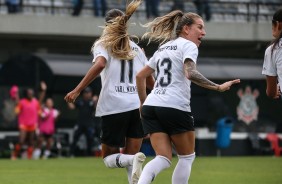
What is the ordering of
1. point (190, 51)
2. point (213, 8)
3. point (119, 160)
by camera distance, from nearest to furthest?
point (190, 51)
point (119, 160)
point (213, 8)

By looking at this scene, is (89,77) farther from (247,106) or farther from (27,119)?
(247,106)

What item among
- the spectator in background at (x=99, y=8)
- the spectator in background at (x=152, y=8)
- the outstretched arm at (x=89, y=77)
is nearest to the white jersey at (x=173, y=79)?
the outstretched arm at (x=89, y=77)

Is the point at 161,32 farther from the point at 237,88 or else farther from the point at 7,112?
the point at 237,88

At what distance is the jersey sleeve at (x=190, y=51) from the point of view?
925 centimetres

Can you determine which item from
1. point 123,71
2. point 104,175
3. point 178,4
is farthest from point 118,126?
point 178,4

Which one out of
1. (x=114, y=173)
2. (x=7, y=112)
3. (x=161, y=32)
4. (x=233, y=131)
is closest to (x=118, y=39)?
(x=161, y=32)

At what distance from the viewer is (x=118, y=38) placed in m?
10.9

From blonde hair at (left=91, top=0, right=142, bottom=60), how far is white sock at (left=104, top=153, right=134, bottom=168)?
1142mm

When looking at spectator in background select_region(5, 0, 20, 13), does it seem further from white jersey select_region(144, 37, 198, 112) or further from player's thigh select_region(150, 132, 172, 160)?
player's thigh select_region(150, 132, 172, 160)

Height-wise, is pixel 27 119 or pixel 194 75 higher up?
pixel 194 75

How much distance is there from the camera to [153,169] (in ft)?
30.5

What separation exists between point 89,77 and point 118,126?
29.3 inches

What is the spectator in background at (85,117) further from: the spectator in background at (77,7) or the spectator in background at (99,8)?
the spectator in background at (99,8)

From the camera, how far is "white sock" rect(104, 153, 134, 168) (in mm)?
10594
